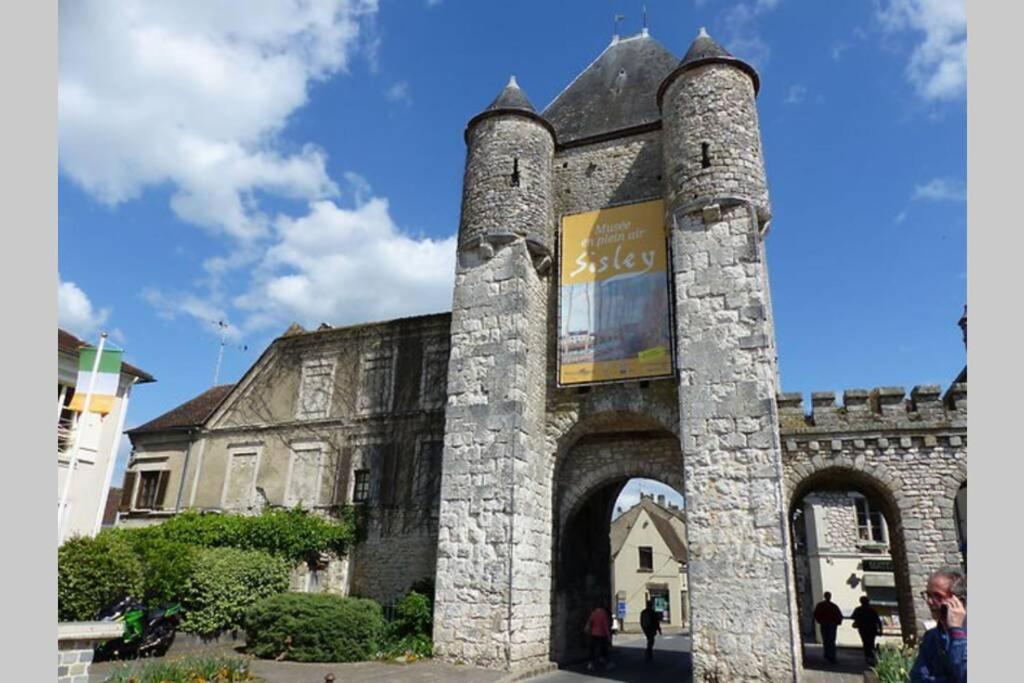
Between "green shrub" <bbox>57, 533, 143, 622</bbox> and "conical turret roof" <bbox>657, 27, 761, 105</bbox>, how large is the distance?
12364 millimetres

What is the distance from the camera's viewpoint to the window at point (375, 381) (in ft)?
50.4

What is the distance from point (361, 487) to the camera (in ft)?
48.6

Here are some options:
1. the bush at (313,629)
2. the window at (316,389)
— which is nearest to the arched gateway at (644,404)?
the bush at (313,629)

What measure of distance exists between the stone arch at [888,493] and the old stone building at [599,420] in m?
0.05

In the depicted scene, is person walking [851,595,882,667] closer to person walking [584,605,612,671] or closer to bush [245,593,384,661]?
person walking [584,605,612,671]

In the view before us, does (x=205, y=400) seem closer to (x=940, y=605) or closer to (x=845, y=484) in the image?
(x=845, y=484)

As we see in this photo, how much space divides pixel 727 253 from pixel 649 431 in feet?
11.9

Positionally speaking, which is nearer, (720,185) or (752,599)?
(752,599)

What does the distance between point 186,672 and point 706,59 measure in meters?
12.5

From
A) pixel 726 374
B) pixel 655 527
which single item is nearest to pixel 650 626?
pixel 726 374

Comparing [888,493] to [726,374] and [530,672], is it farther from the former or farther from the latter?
[530,672]

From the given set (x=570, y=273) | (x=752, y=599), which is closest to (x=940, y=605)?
(x=752, y=599)

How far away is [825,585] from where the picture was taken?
768 inches

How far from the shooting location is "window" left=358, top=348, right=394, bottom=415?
15359 mm
